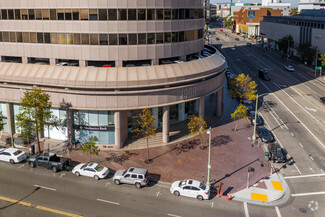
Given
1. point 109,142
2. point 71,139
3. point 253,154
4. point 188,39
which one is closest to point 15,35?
point 71,139

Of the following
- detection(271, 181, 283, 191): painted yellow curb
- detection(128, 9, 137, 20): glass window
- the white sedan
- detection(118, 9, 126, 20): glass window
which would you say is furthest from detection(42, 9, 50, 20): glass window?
detection(271, 181, 283, 191): painted yellow curb

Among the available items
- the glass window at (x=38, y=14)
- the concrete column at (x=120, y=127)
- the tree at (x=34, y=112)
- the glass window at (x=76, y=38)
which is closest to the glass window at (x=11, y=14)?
the glass window at (x=38, y=14)

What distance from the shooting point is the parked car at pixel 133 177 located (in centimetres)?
3716

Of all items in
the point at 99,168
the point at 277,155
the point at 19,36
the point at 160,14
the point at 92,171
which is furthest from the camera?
the point at 19,36

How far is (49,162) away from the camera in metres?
41.5

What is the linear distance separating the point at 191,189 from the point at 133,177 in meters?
7.04

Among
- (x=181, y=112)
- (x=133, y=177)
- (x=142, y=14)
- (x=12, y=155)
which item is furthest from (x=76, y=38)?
(x=133, y=177)

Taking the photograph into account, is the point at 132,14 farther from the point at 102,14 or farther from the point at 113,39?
the point at 113,39

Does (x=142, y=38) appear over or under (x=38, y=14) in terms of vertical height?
under

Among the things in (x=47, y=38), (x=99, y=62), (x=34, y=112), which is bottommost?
(x=34, y=112)

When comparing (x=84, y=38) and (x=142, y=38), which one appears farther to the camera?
(x=142, y=38)

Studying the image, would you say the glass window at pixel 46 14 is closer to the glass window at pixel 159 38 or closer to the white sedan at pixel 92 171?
the glass window at pixel 159 38

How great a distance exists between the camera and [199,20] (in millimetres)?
55312

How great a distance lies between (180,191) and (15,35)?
35.6 m
